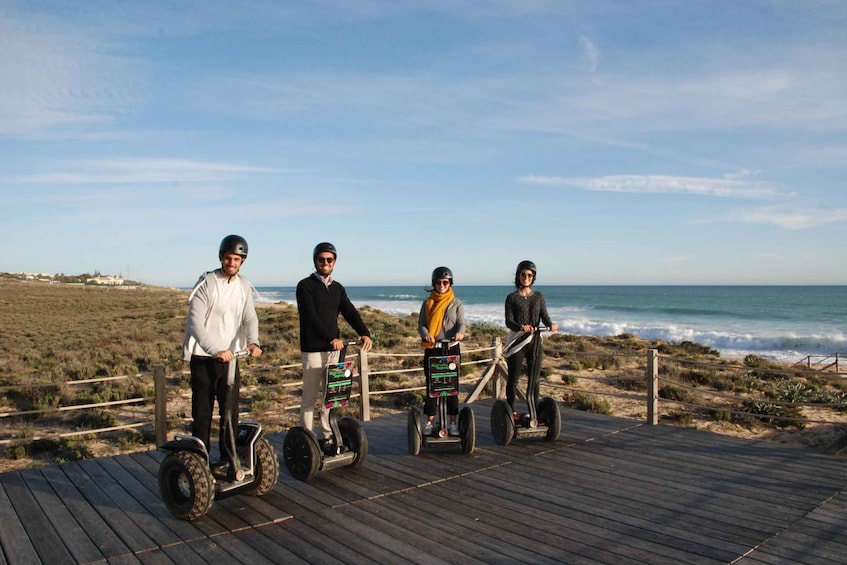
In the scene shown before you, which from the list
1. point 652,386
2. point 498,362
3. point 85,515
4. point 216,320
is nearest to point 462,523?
point 216,320

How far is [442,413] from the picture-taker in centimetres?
521

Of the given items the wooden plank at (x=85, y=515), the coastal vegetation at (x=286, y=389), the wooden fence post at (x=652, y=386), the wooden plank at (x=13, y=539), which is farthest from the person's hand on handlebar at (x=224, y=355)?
the wooden fence post at (x=652, y=386)

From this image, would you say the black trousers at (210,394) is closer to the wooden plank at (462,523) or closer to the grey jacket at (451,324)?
the wooden plank at (462,523)

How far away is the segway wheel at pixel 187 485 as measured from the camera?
357 cm

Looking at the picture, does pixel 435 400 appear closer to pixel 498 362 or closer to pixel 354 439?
pixel 354 439

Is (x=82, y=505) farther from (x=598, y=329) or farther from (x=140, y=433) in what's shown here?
(x=598, y=329)

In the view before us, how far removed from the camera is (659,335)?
3416 centimetres

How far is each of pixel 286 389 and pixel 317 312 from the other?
683 centimetres

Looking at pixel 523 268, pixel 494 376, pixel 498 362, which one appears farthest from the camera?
pixel 494 376

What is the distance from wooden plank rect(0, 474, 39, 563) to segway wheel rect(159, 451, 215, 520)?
721 millimetres

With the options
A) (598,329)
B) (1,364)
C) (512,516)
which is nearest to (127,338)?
(1,364)

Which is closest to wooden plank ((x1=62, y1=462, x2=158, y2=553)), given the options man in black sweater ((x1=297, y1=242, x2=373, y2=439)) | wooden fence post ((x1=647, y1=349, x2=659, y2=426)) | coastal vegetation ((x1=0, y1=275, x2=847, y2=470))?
coastal vegetation ((x1=0, y1=275, x2=847, y2=470))

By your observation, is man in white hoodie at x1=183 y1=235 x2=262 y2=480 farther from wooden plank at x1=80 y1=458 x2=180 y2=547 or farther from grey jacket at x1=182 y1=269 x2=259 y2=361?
wooden plank at x1=80 y1=458 x2=180 y2=547

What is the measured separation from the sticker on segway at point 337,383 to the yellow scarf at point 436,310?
827 millimetres
